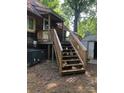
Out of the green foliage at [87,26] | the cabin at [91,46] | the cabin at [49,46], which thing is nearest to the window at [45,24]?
the cabin at [49,46]

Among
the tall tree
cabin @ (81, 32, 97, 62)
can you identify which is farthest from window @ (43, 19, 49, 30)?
the tall tree

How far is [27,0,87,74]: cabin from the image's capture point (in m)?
6.55

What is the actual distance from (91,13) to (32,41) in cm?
919

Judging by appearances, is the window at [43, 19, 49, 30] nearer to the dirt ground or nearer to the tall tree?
the dirt ground

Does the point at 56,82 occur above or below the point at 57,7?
below

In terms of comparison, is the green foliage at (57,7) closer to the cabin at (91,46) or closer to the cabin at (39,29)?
the cabin at (91,46)

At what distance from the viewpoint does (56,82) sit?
5.18 meters

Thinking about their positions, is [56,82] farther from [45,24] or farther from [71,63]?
[45,24]

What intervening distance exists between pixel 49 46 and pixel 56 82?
3.44 m

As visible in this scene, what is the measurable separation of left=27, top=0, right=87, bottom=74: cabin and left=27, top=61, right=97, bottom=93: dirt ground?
394 millimetres

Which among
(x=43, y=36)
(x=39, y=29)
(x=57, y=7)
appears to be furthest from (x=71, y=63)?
(x=57, y=7)
